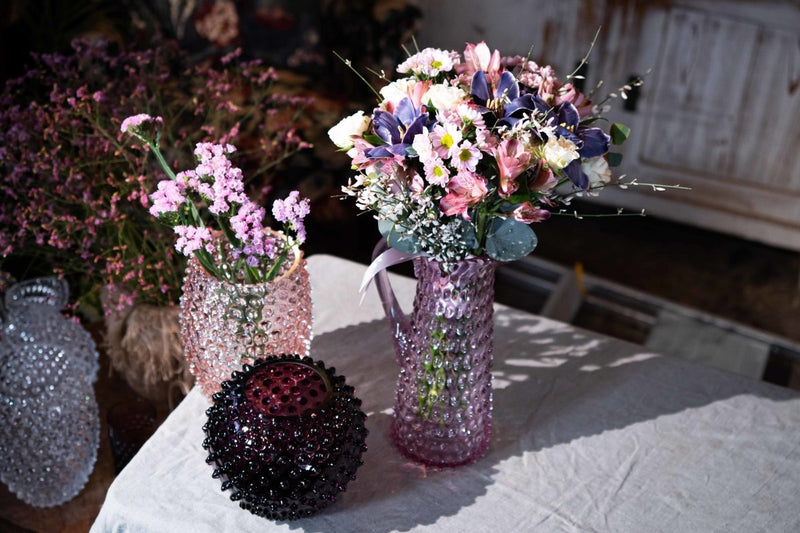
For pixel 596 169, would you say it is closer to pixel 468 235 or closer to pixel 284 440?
pixel 468 235

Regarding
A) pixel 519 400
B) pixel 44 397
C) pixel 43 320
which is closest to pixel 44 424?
pixel 44 397

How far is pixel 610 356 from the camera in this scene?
4.23 ft

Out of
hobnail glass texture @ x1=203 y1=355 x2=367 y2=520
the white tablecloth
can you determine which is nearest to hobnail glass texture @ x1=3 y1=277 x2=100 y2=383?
the white tablecloth

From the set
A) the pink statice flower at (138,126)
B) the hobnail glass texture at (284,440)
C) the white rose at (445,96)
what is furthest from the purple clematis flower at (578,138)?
the pink statice flower at (138,126)

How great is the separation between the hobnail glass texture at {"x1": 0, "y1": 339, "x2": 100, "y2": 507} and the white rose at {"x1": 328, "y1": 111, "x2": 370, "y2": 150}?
0.68m

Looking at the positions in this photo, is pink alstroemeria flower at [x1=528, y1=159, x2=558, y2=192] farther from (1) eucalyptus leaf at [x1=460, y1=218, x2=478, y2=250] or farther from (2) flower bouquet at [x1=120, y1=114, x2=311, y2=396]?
(2) flower bouquet at [x1=120, y1=114, x2=311, y2=396]

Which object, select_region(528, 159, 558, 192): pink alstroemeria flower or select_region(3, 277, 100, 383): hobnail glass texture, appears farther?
select_region(3, 277, 100, 383): hobnail glass texture

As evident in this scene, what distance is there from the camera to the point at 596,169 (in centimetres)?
91

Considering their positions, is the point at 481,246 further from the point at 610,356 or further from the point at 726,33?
the point at 726,33

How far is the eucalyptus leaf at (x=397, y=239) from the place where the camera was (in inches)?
36.9

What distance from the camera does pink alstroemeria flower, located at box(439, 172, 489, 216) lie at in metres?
0.85

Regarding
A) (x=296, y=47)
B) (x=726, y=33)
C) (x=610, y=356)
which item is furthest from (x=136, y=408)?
(x=726, y=33)

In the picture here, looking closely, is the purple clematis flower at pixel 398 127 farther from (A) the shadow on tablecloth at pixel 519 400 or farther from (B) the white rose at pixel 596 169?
(A) the shadow on tablecloth at pixel 519 400

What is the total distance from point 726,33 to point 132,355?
8.61 feet
